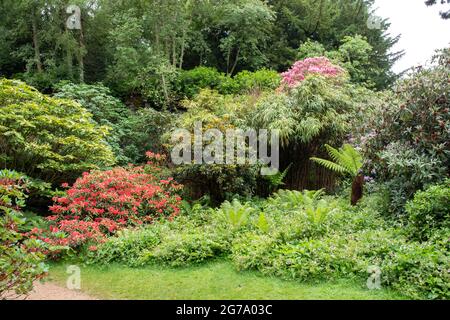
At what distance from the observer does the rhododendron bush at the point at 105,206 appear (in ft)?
21.5

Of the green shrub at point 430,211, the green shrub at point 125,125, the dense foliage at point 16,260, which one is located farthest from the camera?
the green shrub at point 125,125

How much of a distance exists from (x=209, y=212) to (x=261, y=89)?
6073mm

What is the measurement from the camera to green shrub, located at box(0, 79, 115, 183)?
802 centimetres

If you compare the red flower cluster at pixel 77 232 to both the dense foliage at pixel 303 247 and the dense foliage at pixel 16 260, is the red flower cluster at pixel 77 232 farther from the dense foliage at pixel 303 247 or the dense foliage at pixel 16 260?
the dense foliage at pixel 16 260

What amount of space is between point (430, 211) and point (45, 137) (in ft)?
23.1

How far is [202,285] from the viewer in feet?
16.0

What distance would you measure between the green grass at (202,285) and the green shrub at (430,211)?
4.82 ft

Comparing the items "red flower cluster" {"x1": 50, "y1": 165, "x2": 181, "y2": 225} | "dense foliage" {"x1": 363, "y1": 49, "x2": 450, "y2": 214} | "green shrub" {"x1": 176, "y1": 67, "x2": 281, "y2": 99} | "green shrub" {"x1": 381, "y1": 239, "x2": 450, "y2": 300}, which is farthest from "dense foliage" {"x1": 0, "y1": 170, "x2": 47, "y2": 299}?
"green shrub" {"x1": 176, "y1": 67, "x2": 281, "y2": 99}

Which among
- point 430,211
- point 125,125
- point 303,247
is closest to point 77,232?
point 303,247

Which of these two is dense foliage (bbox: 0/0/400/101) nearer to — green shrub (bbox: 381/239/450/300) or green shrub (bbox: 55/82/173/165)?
green shrub (bbox: 55/82/173/165)

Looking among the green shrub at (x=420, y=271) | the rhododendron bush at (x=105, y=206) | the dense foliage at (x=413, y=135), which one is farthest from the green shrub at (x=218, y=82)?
the green shrub at (x=420, y=271)

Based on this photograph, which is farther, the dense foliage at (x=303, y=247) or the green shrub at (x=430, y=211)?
the green shrub at (x=430, y=211)
